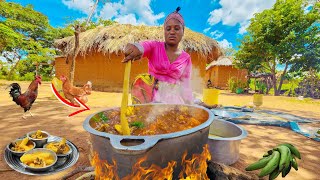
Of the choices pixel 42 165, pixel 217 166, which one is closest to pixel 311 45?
pixel 217 166

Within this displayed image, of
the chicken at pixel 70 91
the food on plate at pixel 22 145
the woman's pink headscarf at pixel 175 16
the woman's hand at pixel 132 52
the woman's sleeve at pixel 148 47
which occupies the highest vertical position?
the woman's pink headscarf at pixel 175 16

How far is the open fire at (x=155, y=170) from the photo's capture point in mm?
973

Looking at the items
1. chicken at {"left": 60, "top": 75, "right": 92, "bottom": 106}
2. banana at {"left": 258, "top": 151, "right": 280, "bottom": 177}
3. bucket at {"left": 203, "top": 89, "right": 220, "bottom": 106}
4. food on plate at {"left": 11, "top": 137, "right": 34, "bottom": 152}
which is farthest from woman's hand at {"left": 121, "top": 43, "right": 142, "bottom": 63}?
bucket at {"left": 203, "top": 89, "right": 220, "bottom": 106}

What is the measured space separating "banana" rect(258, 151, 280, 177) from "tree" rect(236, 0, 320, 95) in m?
14.1

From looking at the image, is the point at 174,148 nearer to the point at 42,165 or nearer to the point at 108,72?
the point at 42,165

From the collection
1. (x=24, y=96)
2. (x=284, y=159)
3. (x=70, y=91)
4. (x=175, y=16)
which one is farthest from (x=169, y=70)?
(x=24, y=96)

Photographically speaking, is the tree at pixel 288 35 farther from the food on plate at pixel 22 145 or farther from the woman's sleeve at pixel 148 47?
the food on plate at pixel 22 145

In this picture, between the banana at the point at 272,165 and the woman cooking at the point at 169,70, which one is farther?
the woman cooking at the point at 169,70

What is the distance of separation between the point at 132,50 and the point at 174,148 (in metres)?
0.66

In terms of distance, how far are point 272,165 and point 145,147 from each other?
1.16m

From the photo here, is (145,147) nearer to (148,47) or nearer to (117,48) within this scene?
(148,47)

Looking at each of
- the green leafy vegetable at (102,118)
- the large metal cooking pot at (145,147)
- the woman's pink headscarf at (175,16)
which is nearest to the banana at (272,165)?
the large metal cooking pot at (145,147)

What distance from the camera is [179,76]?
2.25m

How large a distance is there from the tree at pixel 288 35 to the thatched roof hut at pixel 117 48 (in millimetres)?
4888
